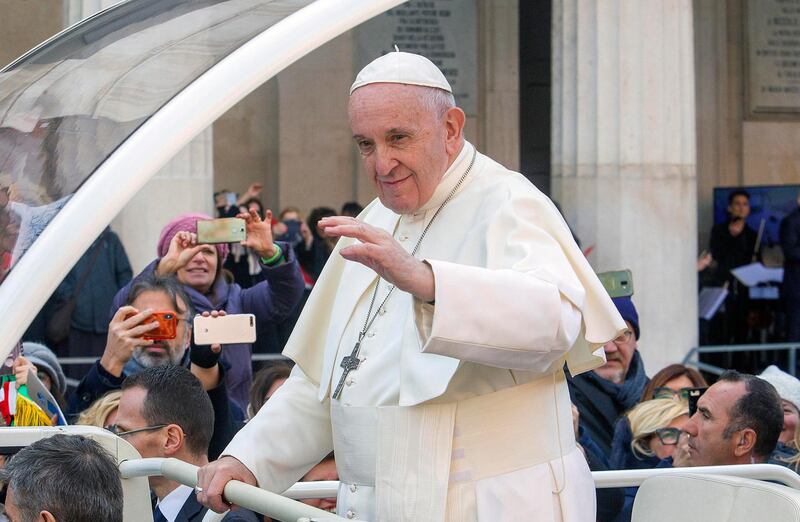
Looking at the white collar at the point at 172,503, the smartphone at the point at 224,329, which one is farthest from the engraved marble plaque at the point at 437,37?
the white collar at the point at 172,503

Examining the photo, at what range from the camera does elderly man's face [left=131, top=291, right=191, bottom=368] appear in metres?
5.38

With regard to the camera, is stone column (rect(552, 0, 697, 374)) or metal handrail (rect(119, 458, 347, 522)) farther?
stone column (rect(552, 0, 697, 374))

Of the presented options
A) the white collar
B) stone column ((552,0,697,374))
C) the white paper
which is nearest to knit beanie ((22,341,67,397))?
the white collar

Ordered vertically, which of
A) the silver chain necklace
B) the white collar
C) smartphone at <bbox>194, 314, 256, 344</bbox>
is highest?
the silver chain necklace

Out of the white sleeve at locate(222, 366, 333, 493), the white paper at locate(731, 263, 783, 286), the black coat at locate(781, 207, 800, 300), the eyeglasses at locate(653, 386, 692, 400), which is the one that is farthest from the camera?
the white paper at locate(731, 263, 783, 286)

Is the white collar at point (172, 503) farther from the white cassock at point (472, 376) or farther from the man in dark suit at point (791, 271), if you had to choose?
the man in dark suit at point (791, 271)

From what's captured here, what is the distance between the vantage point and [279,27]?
9.27ft

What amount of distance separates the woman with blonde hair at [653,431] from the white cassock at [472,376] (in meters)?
2.37

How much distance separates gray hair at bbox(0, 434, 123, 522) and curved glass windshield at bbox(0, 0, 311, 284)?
67 cm

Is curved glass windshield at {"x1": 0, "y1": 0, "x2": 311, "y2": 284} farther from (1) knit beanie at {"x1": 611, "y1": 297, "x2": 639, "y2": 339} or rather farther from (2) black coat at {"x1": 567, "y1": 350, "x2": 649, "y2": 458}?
(1) knit beanie at {"x1": 611, "y1": 297, "x2": 639, "y2": 339}

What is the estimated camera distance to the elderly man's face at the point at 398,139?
2934mm

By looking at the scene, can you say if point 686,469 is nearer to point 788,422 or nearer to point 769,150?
point 788,422

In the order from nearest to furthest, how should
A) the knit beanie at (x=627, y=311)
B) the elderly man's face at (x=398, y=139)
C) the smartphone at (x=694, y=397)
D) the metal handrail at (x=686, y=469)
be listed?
the elderly man's face at (x=398, y=139) → the metal handrail at (x=686, y=469) → the smartphone at (x=694, y=397) → the knit beanie at (x=627, y=311)

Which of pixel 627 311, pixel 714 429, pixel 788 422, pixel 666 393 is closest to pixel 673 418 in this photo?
pixel 666 393
